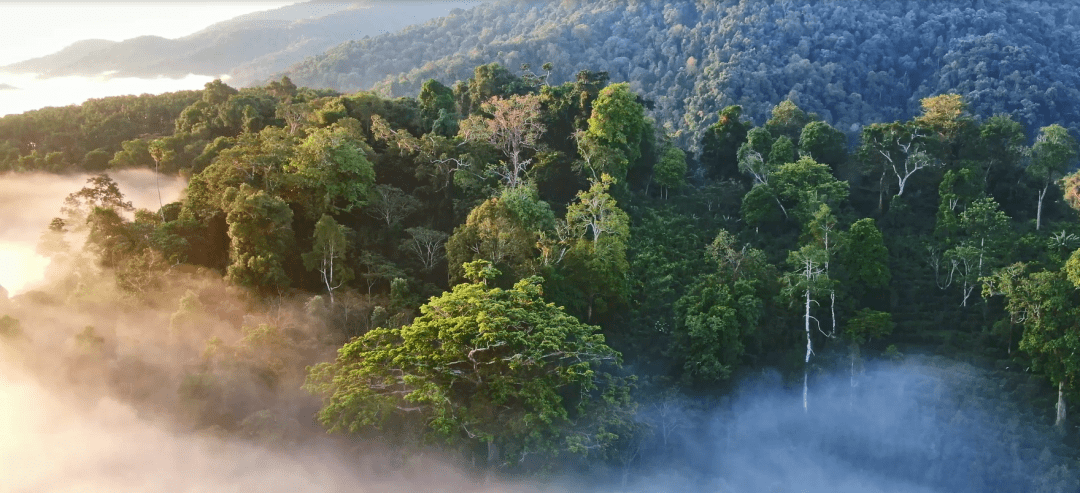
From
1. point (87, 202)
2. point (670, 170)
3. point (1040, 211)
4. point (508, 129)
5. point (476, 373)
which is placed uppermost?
point (508, 129)

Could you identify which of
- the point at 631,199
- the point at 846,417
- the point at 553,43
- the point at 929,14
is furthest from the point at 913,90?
the point at 846,417

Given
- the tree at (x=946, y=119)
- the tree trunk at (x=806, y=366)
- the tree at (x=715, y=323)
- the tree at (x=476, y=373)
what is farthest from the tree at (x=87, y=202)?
the tree at (x=946, y=119)

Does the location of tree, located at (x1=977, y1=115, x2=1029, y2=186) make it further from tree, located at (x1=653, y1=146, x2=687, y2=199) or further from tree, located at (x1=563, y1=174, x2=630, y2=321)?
tree, located at (x1=563, y1=174, x2=630, y2=321)

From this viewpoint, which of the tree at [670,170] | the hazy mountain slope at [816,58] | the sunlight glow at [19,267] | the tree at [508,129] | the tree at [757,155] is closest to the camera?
the sunlight glow at [19,267]

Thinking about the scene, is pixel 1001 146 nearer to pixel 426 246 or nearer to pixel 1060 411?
pixel 1060 411

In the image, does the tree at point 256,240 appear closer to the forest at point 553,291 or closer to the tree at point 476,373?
the forest at point 553,291

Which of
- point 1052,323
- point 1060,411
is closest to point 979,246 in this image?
point 1052,323

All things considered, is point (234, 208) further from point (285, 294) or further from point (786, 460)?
Result: point (786, 460)
